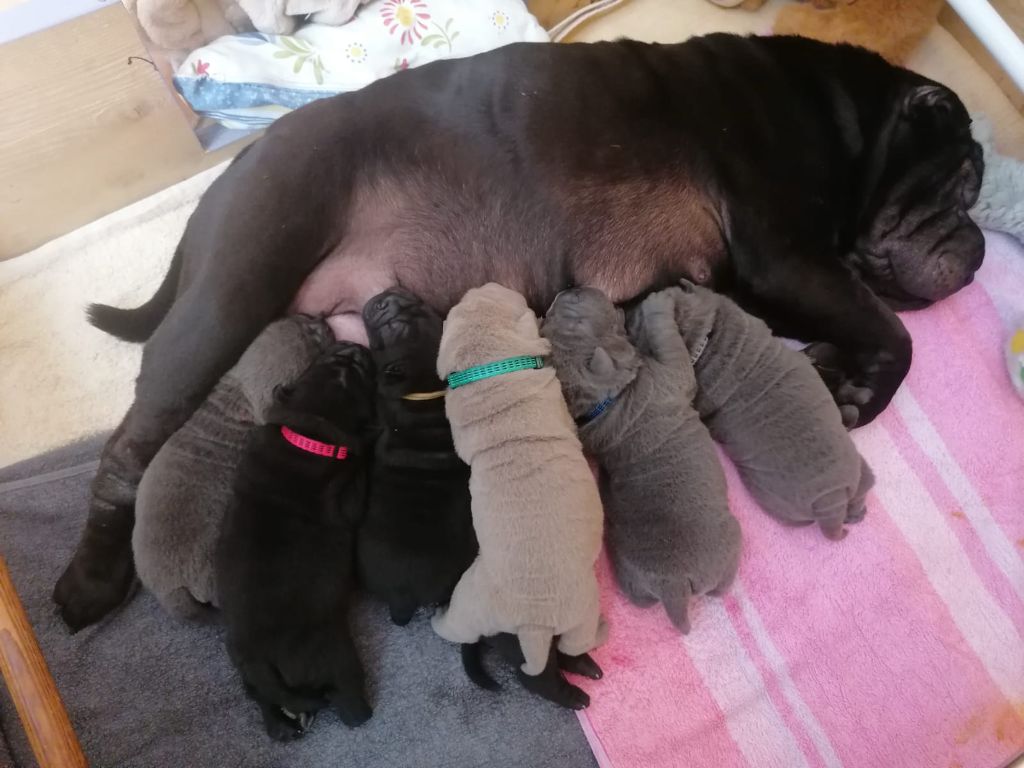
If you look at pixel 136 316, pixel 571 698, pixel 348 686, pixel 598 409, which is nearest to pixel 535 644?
pixel 571 698

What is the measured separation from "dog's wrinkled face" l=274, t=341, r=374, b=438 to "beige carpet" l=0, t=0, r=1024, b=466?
68 centimetres

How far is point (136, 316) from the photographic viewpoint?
77.5 inches

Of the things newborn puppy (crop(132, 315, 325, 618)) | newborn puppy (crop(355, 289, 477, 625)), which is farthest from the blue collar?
newborn puppy (crop(132, 315, 325, 618))

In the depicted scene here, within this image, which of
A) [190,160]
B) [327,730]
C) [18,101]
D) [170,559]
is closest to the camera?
[170,559]

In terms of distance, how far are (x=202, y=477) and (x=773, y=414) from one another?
1.16 metres

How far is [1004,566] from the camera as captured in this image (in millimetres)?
1853

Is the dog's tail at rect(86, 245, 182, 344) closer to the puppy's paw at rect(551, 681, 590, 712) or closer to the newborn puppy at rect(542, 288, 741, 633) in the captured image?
the newborn puppy at rect(542, 288, 741, 633)

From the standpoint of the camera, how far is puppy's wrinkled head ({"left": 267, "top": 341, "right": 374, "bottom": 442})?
1.57m

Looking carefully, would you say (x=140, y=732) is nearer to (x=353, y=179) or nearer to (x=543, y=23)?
(x=353, y=179)

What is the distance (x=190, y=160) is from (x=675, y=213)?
1.36 meters

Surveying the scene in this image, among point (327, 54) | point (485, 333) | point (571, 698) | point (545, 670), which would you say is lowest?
point (571, 698)

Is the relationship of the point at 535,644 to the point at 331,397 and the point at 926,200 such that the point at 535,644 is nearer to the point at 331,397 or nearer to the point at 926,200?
the point at 331,397

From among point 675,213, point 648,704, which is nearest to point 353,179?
point 675,213

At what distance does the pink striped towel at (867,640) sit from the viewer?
1674 mm
